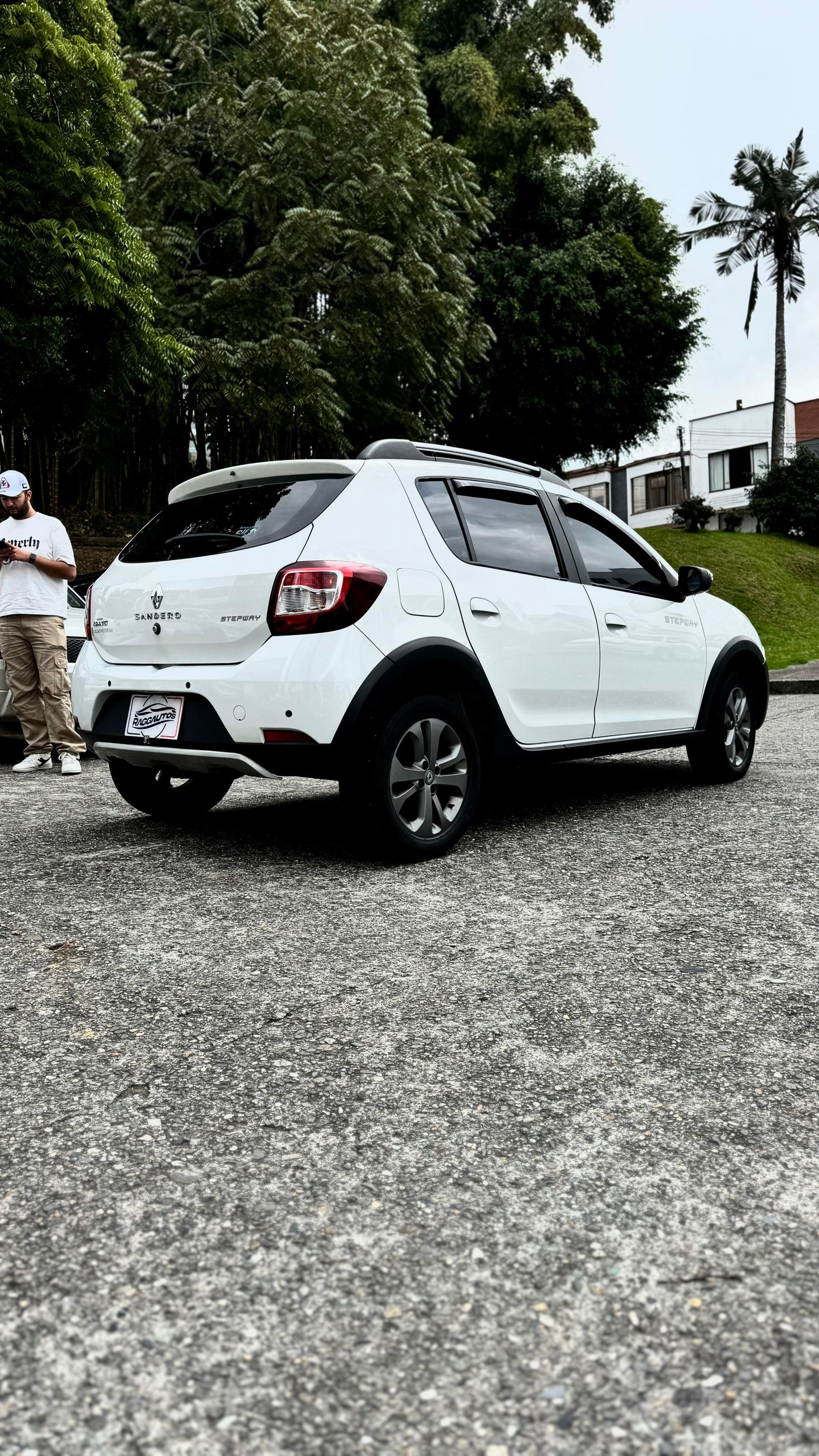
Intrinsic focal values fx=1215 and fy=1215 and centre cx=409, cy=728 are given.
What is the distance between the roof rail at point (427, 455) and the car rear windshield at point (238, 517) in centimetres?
31

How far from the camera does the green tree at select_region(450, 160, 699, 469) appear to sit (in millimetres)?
28781

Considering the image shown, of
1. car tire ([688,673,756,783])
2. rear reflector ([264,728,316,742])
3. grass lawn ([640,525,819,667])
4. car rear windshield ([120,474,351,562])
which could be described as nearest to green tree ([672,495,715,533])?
grass lawn ([640,525,819,667])

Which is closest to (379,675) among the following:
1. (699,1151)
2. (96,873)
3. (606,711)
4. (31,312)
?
(96,873)

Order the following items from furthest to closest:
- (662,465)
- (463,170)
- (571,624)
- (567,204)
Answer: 1. (662,465)
2. (567,204)
3. (463,170)
4. (571,624)

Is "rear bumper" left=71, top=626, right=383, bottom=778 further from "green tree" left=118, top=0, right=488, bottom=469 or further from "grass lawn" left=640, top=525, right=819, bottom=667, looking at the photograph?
"grass lawn" left=640, top=525, right=819, bottom=667

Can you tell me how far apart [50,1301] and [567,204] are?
32.4m

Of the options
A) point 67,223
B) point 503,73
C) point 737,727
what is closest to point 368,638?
point 737,727

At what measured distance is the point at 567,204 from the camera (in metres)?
30.7

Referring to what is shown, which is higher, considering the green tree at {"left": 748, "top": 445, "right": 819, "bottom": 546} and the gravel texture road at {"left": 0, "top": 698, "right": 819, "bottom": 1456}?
the green tree at {"left": 748, "top": 445, "right": 819, "bottom": 546}

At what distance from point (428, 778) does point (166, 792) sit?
171 centimetres

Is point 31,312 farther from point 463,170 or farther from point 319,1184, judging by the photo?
point 319,1184

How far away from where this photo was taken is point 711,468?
59.5 metres

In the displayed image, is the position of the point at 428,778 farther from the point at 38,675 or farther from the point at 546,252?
the point at 546,252

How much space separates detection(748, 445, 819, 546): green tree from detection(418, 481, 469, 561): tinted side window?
31035 mm
